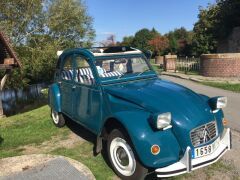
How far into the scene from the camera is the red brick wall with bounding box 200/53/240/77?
17.6 m

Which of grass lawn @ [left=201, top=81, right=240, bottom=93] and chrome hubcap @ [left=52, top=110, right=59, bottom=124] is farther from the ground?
chrome hubcap @ [left=52, top=110, right=59, bottom=124]

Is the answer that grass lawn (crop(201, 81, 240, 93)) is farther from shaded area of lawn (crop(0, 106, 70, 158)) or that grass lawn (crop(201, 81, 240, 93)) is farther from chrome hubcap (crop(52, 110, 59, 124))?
chrome hubcap (crop(52, 110, 59, 124))

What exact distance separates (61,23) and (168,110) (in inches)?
903

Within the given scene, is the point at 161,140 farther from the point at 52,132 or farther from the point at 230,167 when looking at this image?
the point at 52,132

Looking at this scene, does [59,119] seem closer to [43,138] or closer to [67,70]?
[43,138]

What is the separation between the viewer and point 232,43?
25.8m

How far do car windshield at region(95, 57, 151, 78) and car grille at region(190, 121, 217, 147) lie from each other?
186 centimetres

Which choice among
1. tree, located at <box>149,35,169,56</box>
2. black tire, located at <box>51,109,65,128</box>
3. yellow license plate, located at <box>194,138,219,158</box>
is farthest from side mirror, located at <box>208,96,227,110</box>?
tree, located at <box>149,35,169,56</box>

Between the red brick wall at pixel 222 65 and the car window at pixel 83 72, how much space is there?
12999 millimetres

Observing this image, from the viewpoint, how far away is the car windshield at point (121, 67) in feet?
19.5

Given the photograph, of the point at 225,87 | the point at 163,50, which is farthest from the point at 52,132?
the point at 163,50

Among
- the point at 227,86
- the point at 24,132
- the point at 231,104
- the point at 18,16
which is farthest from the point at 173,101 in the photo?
the point at 18,16

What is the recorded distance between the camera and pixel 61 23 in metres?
26.3

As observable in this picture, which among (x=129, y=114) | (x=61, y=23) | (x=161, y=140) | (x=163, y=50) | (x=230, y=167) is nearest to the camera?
(x=161, y=140)
